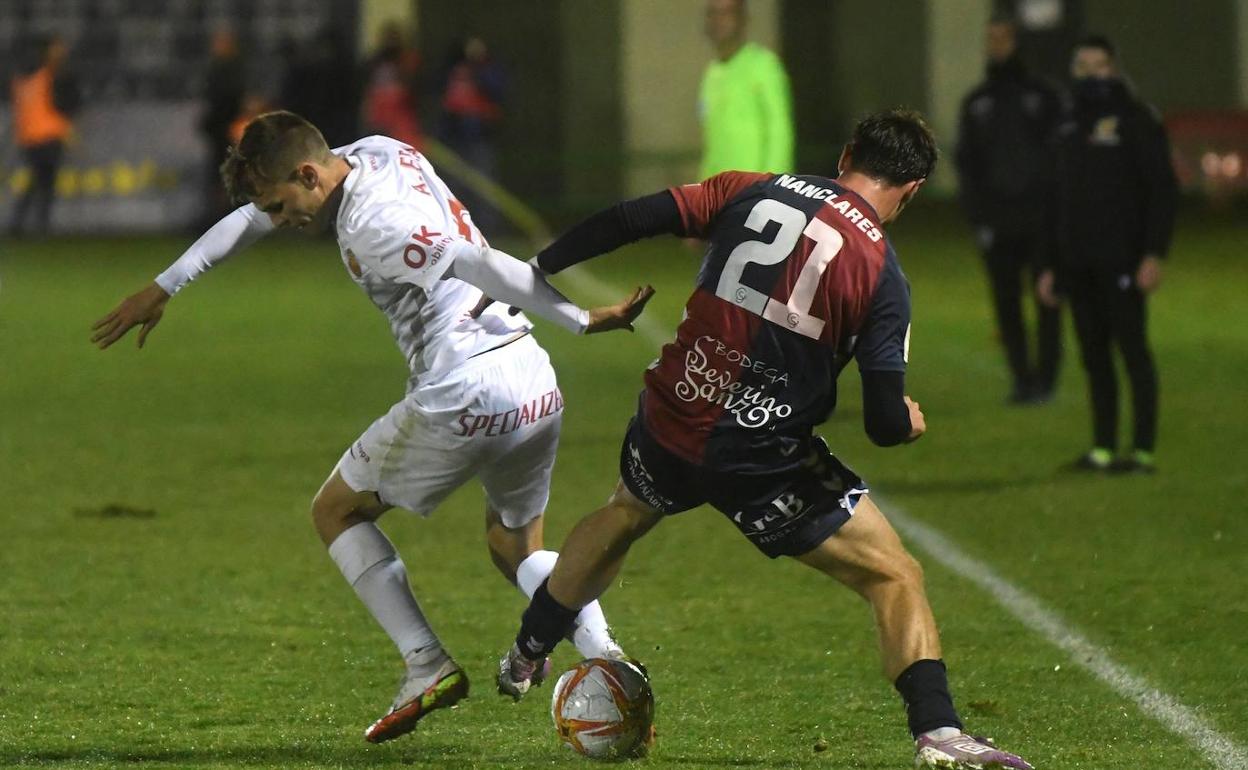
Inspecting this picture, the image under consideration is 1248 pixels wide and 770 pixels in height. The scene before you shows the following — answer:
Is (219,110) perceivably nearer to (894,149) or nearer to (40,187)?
(40,187)

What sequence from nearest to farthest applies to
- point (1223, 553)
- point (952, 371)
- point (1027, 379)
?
point (1223, 553) → point (1027, 379) → point (952, 371)

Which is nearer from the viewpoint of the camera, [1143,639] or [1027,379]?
[1143,639]

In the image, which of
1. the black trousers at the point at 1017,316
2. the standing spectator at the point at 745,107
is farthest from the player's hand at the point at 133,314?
the black trousers at the point at 1017,316

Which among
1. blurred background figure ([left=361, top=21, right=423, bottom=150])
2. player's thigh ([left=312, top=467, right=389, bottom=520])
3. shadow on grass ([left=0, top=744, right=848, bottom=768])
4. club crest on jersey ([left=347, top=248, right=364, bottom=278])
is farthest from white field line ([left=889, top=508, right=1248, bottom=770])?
blurred background figure ([left=361, top=21, right=423, bottom=150])

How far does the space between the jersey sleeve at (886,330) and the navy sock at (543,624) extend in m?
1.06

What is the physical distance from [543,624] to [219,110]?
19.1 m

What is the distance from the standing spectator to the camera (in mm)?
11062

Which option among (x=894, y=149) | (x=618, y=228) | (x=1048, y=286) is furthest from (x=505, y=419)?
(x=1048, y=286)

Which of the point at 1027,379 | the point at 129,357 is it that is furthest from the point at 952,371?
the point at 129,357

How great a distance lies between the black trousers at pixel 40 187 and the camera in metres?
23.9

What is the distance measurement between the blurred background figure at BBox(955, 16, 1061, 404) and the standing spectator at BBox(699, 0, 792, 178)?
5.29ft

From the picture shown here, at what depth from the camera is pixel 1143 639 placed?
667 centimetres

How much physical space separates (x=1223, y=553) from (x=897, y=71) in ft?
72.8

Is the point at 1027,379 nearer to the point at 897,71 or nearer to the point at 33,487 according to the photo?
the point at 33,487
